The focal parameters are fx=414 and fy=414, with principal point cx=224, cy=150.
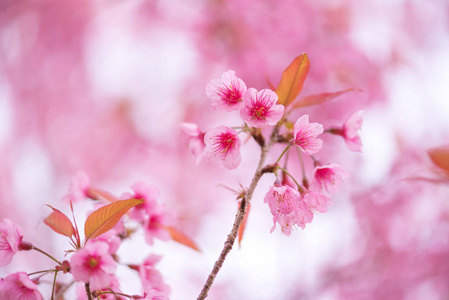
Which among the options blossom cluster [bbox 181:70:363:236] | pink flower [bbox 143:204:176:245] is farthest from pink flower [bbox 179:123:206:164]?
pink flower [bbox 143:204:176:245]

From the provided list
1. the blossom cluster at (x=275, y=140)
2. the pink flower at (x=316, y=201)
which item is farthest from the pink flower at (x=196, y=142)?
the pink flower at (x=316, y=201)

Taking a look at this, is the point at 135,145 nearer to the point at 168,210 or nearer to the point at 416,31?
the point at 416,31

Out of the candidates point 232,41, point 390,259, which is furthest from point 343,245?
point 232,41

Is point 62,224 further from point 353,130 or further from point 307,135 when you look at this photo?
point 353,130

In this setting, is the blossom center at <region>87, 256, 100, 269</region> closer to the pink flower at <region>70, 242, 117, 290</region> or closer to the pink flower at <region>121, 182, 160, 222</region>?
the pink flower at <region>70, 242, 117, 290</region>

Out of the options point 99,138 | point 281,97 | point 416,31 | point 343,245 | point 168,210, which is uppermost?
point 416,31

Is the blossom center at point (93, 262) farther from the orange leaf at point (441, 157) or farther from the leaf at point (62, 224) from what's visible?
the orange leaf at point (441, 157)
